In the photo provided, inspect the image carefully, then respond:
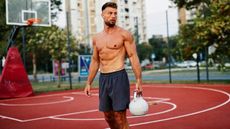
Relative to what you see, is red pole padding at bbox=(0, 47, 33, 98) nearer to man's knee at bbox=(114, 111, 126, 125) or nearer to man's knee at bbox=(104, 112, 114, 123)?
man's knee at bbox=(104, 112, 114, 123)

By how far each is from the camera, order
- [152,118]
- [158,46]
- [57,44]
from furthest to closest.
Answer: [158,46]
[57,44]
[152,118]

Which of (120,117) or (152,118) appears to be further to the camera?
(152,118)

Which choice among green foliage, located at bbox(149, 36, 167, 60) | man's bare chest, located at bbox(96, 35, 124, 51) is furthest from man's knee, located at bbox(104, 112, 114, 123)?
green foliage, located at bbox(149, 36, 167, 60)

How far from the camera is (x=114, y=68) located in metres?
4.42

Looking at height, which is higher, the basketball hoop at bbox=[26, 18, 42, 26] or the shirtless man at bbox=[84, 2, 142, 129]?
the basketball hoop at bbox=[26, 18, 42, 26]

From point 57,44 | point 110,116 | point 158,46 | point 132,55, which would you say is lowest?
point 110,116

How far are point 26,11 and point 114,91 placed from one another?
11.7 meters

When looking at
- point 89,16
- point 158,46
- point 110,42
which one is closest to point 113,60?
point 110,42

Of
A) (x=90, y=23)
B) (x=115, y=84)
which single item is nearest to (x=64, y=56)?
(x=115, y=84)

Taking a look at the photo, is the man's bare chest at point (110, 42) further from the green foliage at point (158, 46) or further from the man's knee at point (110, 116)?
the green foliage at point (158, 46)

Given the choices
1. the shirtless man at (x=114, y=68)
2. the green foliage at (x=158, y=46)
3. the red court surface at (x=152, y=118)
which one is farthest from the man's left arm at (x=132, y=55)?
the green foliage at (x=158, y=46)

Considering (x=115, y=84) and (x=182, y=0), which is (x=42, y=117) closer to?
(x=115, y=84)

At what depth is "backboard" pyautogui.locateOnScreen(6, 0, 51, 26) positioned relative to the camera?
48.0 feet

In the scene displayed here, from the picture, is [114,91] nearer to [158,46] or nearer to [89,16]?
[158,46]
